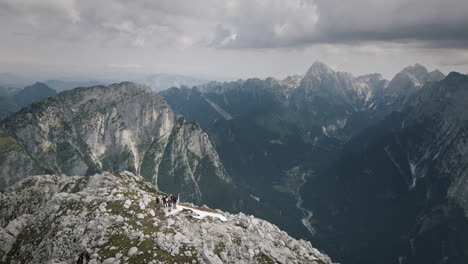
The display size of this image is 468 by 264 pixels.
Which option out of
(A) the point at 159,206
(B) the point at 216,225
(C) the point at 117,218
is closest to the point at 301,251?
(B) the point at 216,225

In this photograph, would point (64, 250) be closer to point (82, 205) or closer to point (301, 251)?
point (82, 205)

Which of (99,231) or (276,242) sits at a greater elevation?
(99,231)

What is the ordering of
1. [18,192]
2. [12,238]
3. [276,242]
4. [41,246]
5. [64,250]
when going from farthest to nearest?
1. [18,192]
2. [12,238]
3. [276,242]
4. [41,246]
5. [64,250]

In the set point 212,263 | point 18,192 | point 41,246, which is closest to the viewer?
point 212,263

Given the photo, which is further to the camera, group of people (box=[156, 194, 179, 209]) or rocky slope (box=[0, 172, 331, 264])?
group of people (box=[156, 194, 179, 209])

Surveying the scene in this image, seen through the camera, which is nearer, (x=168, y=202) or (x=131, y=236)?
(x=131, y=236)

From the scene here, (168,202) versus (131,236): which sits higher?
(131,236)

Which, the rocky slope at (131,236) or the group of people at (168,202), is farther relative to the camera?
the group of people at (168,202)

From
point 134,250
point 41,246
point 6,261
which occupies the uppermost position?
point 134,250
